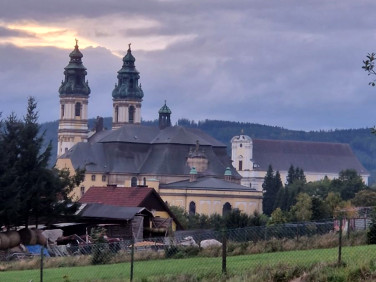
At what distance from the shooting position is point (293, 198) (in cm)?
14188

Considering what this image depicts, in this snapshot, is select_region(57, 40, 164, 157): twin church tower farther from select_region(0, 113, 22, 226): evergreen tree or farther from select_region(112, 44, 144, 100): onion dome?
select_region(0, 113, 22, 226): evergreen tree

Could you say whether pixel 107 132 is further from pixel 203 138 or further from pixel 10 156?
pixel 10 156

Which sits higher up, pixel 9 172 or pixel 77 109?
pixel 77 109

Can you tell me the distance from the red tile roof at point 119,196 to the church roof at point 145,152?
102532 mm

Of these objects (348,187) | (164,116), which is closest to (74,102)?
(164,116)

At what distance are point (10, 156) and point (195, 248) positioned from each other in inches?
841

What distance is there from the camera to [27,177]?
48.8 m

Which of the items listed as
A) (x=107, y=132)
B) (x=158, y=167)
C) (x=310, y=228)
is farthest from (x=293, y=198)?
(x=310, y=228)

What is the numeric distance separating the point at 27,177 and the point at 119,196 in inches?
469

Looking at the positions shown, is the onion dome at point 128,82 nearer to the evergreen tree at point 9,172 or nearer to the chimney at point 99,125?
the chimney at point 99,125

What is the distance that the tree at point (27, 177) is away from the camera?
4755 cm

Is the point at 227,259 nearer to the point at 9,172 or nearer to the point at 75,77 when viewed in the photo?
the point at 9,172

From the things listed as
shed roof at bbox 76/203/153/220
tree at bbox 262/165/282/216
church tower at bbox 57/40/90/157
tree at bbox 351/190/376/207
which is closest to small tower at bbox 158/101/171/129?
church tower at bbox 57/40/90/157

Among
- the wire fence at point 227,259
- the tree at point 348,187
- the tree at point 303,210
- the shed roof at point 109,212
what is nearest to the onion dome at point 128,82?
the tree at point 348,187
